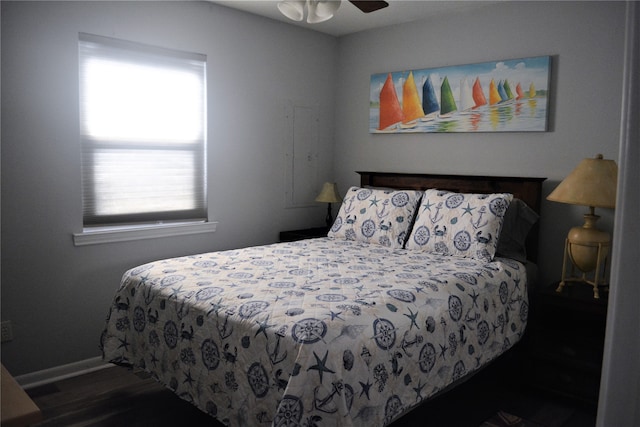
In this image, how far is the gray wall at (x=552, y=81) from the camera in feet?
10.1

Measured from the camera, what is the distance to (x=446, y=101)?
3781 millimetres

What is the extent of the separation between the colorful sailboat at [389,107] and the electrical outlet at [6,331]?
118 inches

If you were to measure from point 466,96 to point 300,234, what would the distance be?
5.54 ft

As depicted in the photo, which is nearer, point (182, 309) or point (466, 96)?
point (182, 309)

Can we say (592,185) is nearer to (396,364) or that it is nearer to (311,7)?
(396,364)

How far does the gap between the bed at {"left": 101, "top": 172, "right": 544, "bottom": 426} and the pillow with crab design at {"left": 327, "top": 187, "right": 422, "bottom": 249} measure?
0.03ft

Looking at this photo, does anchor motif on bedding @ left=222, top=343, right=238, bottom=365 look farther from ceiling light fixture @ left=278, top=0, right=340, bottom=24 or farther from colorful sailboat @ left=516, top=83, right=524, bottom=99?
colorful sailboat @ left=516, top=83, right=524, bottom=99

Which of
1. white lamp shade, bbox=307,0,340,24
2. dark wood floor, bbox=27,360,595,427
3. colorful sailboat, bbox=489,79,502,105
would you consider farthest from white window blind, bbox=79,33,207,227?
colorful sailboat, bbox=489,79,502,105

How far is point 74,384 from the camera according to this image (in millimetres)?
2912

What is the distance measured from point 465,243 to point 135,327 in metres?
1.94

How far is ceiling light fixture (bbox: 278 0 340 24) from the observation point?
2.36 meters

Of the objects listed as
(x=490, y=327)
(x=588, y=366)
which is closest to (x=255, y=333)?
(x=490, y=327)

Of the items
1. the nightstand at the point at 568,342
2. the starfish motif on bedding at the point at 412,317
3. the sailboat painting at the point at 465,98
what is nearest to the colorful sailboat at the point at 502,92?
the sailboat painting at the point at 465,98

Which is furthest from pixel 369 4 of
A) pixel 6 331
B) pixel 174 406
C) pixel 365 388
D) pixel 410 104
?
pixel 6 331
